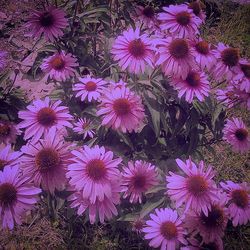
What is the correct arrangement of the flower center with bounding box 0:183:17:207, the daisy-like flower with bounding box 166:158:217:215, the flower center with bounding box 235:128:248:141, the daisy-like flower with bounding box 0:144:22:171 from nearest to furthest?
the flower center with bounding box 0:183:17:207 < the daisy-like flower with bounding box 0:144:22:171 < the daisy-like flower with bounding box 166:158:217:215 < the flower center with bounding box 235:128:248:141

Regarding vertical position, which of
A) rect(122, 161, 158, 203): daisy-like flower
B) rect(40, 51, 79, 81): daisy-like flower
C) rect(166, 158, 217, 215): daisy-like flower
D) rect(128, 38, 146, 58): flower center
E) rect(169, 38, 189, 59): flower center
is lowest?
rect(166, 158, 217, 215): daisy-like flower

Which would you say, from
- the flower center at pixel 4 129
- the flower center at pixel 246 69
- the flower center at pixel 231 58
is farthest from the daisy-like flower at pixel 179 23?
the flower center at pixel 4 129

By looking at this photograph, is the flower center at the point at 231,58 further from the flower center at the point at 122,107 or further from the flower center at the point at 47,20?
the flower center at the point at 47,20

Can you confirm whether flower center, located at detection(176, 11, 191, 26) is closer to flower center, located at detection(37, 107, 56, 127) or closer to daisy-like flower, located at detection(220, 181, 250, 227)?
flower center, located at detection(37, 107, 56, 127)

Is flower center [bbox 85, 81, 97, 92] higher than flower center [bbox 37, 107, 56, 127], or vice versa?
flower center [bbox 85, 81, 97, 92]

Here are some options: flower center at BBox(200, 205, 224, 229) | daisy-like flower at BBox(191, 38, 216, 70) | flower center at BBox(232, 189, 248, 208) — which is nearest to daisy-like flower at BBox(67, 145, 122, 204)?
flower center at BBox(200, 205, 224, 229)

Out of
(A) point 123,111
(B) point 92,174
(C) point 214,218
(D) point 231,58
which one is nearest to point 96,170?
(B) point 92,174
